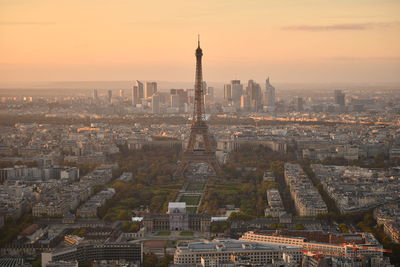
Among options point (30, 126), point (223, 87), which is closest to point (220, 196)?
point (30, 126)

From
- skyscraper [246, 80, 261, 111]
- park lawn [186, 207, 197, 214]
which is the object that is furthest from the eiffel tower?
skyscraper [246, 80, 261, 111]

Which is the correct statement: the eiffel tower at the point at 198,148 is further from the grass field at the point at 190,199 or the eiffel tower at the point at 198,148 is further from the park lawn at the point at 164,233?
the park lawn at the point at 164,233

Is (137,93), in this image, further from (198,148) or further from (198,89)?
(198,89)

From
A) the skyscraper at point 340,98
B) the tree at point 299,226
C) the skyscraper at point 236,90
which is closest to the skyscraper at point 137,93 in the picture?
the skyscraper at point 236,90

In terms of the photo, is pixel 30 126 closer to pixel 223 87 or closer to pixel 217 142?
pixel 217 142

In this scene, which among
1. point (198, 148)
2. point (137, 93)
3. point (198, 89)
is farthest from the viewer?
point (137, 93)

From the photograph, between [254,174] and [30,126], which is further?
[30,126]

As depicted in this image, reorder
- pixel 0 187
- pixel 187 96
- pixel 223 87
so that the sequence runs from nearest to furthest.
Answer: pixel 0 187 < pixel 187 96 < pixel 223 87

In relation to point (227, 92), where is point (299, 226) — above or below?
below

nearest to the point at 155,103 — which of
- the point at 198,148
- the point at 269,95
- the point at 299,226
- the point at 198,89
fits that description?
the point at 269,95

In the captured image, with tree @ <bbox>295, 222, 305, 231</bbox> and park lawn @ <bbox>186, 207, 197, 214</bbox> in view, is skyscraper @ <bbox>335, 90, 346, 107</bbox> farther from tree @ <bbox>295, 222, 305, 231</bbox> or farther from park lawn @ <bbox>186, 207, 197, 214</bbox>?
tree @ <bbox>295, 222, 305, 231</bbox>

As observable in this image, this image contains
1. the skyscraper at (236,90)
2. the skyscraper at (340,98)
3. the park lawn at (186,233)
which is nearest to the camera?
the park lawn at (186,233)
